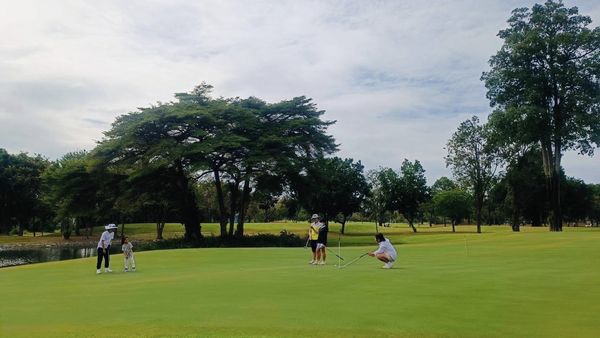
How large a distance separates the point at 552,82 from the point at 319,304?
49.5m

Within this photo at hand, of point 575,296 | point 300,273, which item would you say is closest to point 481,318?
point 575,296

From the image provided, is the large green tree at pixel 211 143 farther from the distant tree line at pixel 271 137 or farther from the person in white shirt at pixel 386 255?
the person in white shirt at pixel 386 255

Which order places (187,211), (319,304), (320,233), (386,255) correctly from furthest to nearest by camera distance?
(187,211)
(320,233)
(386,255)
(319,304)

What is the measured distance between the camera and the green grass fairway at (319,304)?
1063cm

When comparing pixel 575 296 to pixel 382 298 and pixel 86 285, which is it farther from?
pixel 86 285

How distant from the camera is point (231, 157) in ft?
190

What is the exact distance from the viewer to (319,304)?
13.1 metres

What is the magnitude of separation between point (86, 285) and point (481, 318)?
13750 millimetres

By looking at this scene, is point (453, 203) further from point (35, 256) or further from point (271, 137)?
point (35, 256)

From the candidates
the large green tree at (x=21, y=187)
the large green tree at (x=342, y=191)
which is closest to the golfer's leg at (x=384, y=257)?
the large green tree at (x=342, y=191)

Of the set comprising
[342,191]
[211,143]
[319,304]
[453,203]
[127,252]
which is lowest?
[319,304]

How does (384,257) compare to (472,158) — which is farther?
(472,158)

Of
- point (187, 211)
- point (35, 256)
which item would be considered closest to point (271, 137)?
point (187, 211)

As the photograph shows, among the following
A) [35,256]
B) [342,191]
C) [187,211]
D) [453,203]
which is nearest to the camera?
[35,256]
